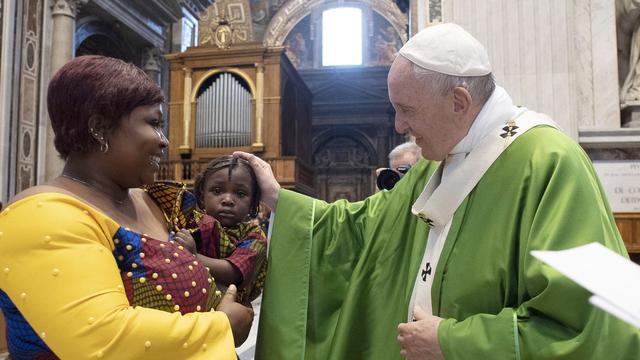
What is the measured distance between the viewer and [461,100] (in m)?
1.79

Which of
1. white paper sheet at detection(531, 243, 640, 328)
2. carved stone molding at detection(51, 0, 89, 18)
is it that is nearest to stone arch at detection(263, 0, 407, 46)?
carved stone molding at detection(51, 0, 89, 18)

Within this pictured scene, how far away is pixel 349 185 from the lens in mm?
19297

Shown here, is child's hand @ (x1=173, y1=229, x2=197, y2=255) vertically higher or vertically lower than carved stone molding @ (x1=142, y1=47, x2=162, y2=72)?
lower

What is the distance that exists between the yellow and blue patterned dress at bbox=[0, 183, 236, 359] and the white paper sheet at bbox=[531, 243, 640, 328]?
0.76 metres

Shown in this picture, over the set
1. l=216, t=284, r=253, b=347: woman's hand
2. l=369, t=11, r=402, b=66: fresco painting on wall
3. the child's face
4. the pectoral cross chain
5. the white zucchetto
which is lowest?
l=216, t=284, r=253, b=347: woman's hand

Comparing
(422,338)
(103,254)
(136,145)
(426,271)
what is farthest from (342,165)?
(103,254)

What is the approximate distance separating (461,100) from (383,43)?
17.6m

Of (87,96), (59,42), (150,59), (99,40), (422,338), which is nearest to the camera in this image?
(87,96)

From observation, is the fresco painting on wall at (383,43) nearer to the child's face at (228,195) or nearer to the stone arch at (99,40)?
the stone arch at (99,40)

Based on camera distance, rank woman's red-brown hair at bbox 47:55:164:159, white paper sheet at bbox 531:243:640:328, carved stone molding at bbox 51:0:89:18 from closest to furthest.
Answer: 1. white paper sheet at bbox 531:243:640:328
2. woman's red-brown hair at bbox 47:55:164:159
3. carved stone molding at bbox 51:0:89:18

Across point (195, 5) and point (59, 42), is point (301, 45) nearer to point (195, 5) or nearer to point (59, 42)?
point (195, 5)

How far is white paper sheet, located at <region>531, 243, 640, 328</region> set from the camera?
80 cm

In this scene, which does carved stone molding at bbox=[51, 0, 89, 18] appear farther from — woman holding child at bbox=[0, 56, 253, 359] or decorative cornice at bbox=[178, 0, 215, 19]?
woman holding child at bbox=[0, 56, 253, 359]

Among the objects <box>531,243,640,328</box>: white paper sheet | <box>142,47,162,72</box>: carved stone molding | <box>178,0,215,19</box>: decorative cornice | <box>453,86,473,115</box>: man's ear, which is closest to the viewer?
<box>531,243,640,328</box>: white paper sheet
